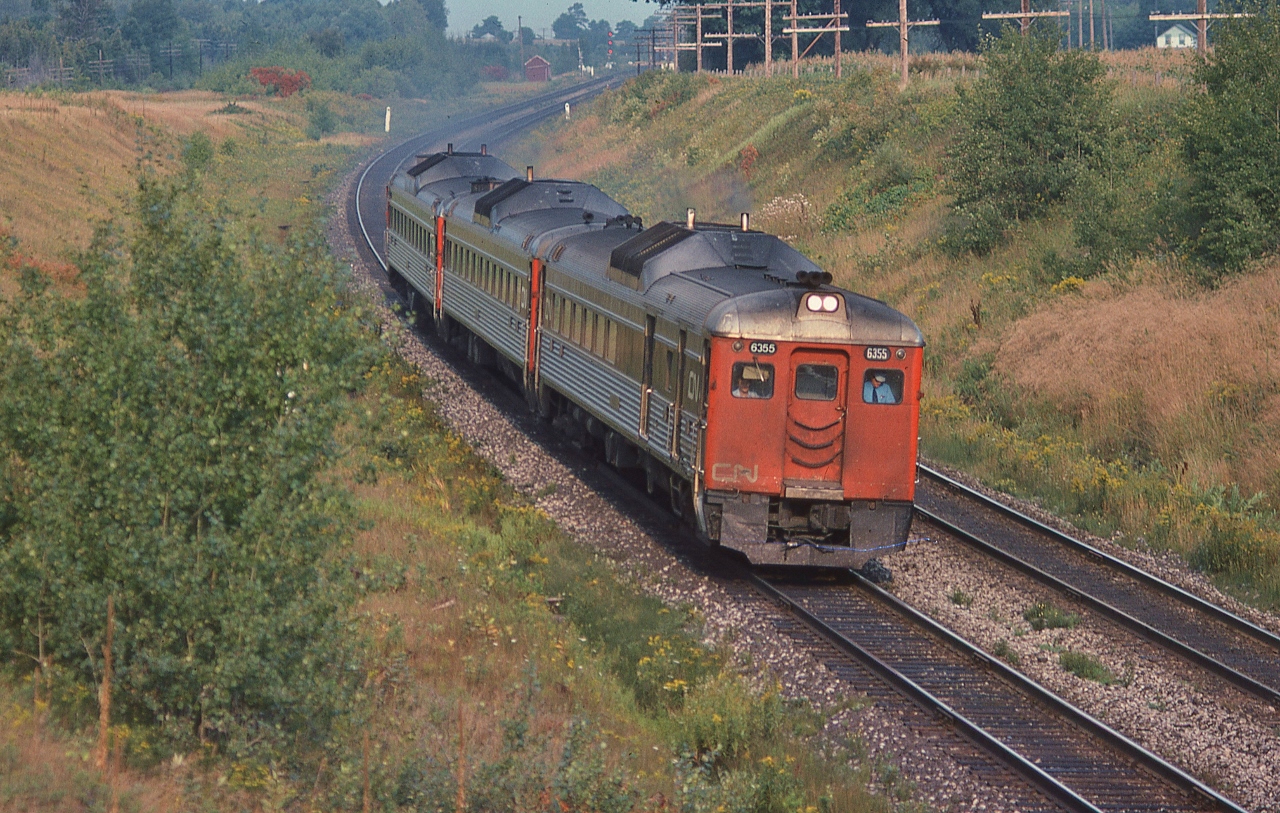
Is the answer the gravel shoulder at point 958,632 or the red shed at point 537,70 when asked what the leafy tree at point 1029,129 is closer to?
the gravel shoulder at point 958,632

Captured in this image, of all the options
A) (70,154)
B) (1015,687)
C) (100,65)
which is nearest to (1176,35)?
(100,65)

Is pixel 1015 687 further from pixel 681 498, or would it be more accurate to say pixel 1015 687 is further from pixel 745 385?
pixel 681 498

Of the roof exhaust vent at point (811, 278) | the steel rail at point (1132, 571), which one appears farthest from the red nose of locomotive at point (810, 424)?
the steel rail at point (1132, 571)

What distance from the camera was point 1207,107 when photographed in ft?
73.8

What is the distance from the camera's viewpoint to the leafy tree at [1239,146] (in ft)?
70.4

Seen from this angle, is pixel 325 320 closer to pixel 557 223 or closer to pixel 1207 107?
pixel 557 223

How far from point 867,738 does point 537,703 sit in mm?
2551

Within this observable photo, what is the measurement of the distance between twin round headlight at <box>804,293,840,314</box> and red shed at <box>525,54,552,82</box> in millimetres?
150636

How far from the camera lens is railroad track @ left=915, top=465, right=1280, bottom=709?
12.8m

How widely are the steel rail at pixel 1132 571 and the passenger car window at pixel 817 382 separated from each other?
3.96m

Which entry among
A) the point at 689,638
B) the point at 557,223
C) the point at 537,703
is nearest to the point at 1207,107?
the point at 557,223

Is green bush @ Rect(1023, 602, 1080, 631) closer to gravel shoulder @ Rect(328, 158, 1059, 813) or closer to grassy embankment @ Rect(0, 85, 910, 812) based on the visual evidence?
gravel shoulder @ Rect(328, 158, 1059, 813)

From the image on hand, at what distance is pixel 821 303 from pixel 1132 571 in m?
4.61

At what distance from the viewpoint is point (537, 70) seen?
161 meters
